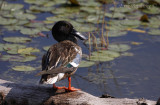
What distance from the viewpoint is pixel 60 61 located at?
437 cm

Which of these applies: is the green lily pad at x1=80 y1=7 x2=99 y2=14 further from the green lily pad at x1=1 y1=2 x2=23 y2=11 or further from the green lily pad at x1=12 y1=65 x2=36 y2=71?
the green lily pad at x1=12 y1=65 x2=36 y2=71

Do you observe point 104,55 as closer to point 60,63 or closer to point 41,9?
point 60,63

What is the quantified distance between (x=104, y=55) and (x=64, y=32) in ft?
4.67

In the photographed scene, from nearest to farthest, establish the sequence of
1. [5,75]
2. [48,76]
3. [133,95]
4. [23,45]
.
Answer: [48,76] < [133,95] < [5,75] < [23,45]

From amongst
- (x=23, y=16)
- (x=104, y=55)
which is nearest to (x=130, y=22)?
(x=104, y=55)

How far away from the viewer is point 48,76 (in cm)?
409

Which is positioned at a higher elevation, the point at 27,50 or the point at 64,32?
the point at 64,32

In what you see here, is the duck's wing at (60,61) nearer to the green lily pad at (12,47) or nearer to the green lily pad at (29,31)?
the green lily pad at (12,47)

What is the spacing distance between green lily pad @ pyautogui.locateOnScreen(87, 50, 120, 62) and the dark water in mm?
79

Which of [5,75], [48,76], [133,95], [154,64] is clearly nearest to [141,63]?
[154,64]

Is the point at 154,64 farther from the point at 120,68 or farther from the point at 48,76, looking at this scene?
the point at 48,76

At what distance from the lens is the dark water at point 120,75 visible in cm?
555

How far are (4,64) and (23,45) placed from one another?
0.70m

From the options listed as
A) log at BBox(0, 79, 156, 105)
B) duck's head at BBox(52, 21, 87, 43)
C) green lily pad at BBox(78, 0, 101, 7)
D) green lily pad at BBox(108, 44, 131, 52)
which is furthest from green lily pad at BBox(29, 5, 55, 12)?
log at BBox(0, 79, 156, 105)
